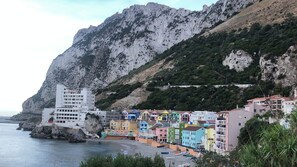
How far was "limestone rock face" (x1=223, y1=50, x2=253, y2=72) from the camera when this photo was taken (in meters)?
91.6

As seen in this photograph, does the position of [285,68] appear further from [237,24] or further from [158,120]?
[237,24]

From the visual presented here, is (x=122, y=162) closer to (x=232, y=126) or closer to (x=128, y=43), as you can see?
(x=232, y=126)

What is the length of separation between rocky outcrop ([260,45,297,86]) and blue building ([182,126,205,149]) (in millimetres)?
20502

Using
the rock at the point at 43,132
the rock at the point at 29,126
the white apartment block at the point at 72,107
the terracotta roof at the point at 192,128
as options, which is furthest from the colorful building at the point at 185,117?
the rock at the point at 29,126

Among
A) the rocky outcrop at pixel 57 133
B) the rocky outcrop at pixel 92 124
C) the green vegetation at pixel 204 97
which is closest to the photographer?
the green vegetation at pixel 204 97

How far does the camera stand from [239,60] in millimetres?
92312

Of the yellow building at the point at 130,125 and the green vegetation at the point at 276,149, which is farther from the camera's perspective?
the yellow building at the point at 130,125

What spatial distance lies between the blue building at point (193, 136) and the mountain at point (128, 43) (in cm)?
7922

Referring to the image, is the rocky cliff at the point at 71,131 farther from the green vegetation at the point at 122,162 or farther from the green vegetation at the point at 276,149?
the green vegetation at the point at 276,149

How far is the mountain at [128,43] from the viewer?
15138 cm

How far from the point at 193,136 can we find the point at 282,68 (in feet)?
81.9

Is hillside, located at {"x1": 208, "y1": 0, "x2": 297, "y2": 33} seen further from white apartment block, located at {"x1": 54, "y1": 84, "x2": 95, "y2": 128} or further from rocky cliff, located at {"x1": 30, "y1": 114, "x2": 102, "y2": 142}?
rocky cliff, located at {"x1": 30, "y1": 114, "x2": 102, "y2": 142}

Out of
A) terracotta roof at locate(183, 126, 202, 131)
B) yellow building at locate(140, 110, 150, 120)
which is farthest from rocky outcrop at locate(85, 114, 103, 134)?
terracotta roof at locate(183, 126, 202, 131)

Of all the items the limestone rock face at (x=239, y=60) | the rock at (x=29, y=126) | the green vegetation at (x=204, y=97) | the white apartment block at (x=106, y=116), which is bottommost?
the rock at (x=29, y=126)
